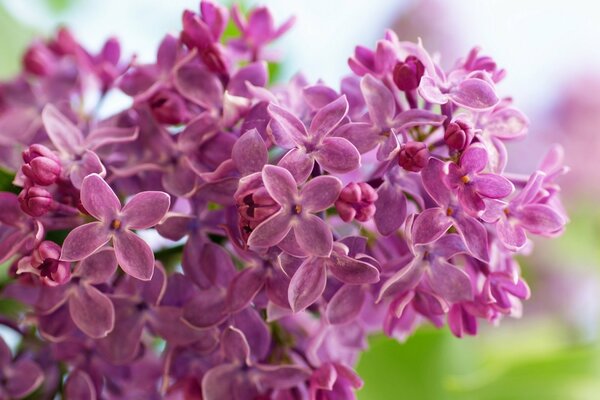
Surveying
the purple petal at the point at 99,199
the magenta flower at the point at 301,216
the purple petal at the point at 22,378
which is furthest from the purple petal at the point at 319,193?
the purple petal at the point at 22,378

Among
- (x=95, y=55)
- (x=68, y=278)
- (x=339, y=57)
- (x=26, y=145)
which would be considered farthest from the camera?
(x=339, y=57)

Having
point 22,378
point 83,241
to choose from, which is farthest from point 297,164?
point 22,378

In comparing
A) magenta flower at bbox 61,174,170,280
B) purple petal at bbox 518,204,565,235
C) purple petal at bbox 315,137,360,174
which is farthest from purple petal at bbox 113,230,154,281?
purple petal at bbox 518,204,565,235

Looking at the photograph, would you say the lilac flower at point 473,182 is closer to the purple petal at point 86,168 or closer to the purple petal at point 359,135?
the purple petal at point 359,135

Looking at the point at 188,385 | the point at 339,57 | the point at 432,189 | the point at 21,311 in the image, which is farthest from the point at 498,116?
the point at 339,57

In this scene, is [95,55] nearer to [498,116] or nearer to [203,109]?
[203,109]

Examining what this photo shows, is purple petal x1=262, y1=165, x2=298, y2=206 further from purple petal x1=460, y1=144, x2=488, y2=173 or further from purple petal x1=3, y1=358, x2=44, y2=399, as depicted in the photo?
purple petal x1=3, y1=358, x2=44, y2=399
